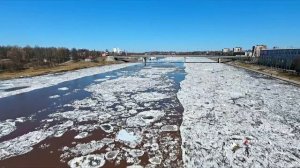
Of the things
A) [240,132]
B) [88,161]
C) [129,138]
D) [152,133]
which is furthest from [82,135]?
[240,132]

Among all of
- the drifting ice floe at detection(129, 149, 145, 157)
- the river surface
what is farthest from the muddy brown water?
the drifting ice floe at detection(129, 149, 145, 157)

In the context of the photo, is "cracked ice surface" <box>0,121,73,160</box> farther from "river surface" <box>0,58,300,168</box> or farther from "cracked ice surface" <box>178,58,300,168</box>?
"cracked ice surface" <box>178,58,300,168</box>

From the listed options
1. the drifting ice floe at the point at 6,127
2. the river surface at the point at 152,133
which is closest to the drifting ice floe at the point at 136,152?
the river surface at the point at 152,133

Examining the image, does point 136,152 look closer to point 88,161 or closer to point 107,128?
point 88,161

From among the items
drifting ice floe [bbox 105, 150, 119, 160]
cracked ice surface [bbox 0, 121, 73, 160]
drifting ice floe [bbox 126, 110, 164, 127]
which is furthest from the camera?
drifting ice floe [bbox 126, 110, 164, 127]

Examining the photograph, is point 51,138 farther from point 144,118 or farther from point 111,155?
point 144,118

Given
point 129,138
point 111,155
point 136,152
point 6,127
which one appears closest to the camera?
point 111,155

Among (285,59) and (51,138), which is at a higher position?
(285,59)

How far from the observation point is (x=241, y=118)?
13.1m

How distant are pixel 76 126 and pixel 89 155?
3.75 meters

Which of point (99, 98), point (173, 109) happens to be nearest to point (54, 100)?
point (99, 98)

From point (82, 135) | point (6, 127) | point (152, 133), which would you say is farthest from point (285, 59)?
point (6, 127)

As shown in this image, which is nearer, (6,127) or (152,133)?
(152,133)

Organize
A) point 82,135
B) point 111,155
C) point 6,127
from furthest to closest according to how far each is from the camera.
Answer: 1. point 6,127
2. point 82,135
3. point 111,155
